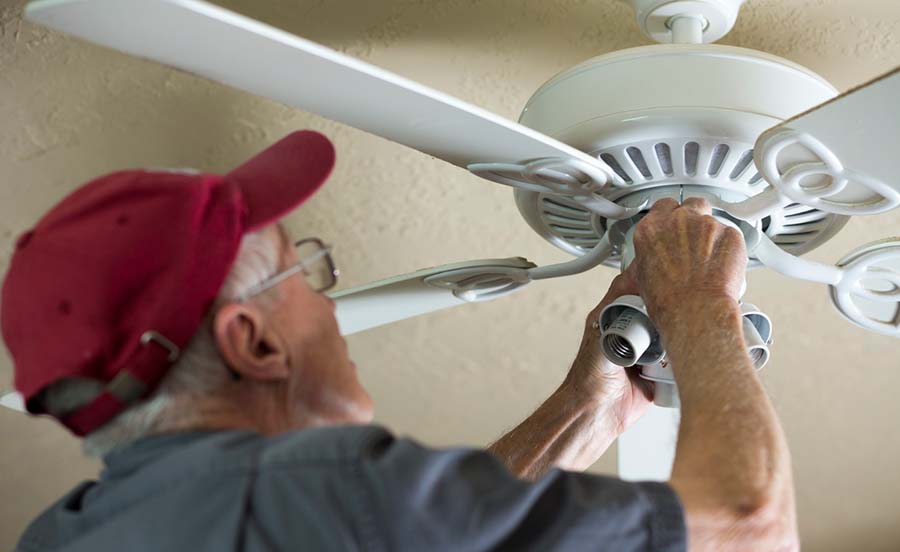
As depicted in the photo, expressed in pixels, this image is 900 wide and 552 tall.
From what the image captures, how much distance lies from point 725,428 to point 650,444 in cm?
73

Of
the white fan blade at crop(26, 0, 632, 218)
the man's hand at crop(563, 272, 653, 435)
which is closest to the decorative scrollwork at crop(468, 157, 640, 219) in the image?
the white fan blade at crop(26, 0, 632, 218)

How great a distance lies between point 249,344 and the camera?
86 cm

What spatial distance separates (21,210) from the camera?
160cm

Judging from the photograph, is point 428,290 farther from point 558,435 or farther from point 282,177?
point 282,177

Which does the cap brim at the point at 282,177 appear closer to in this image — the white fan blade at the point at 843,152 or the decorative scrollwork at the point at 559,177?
the decorative scrollwork at the point at 559,177

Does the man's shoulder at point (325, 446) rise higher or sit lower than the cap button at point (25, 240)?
higher

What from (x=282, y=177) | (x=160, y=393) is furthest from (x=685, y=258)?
(x=160, y=393)

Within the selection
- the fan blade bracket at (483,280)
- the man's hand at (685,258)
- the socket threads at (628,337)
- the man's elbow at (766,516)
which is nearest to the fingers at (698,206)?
the man's hand at (685,258)

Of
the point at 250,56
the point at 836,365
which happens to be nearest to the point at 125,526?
the point at 250,56

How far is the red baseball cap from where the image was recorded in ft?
2.66

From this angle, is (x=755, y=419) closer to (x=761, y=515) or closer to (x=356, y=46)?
(x=761, y=515)

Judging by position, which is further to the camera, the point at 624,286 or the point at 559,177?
the point at 624,286

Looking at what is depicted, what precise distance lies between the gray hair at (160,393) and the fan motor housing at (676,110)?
Answer: 0.44 metres

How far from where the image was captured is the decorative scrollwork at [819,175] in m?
0.98
